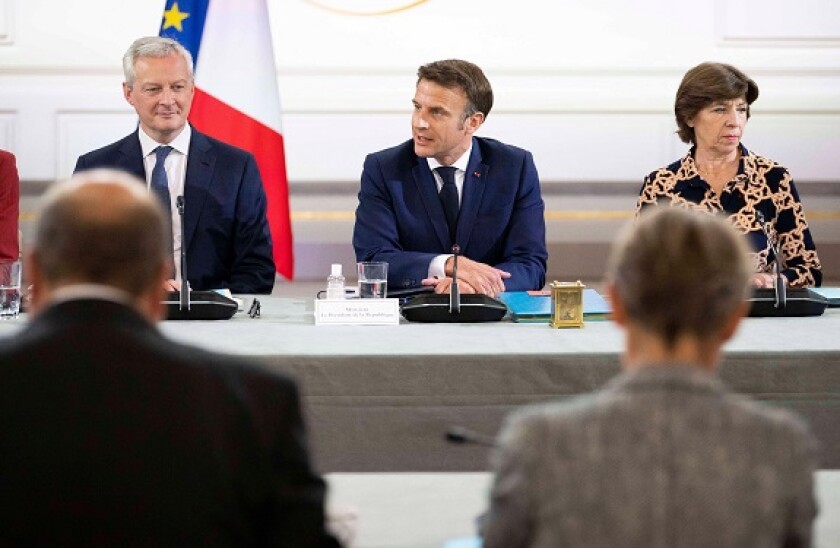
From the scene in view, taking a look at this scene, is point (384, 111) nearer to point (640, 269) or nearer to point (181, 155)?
point (181, 155)

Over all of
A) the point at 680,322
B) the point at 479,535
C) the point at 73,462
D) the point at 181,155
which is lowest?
the point at 479,535

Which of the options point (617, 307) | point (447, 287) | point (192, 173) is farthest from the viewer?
point (192, 173)

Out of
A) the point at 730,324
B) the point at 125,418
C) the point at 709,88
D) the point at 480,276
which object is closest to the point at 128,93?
the point at 480,276

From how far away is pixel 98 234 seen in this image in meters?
1.29

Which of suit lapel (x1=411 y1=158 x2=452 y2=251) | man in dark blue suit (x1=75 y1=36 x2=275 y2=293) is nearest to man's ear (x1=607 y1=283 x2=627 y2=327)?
suit lapel (x1=411 y1=158 x2=452 y2=251)

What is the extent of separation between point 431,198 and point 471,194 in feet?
0.45

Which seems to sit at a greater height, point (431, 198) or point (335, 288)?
point (431, 198)

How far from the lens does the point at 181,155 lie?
4312 millimetres

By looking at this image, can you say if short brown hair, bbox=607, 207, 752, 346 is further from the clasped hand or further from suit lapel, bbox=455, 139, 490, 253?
suit lapel, bbox=455, 139, 490, 253

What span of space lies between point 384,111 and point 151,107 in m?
1.43

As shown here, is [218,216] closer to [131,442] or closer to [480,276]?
[480,276]

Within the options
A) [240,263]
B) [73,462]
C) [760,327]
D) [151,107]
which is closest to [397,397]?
[760,327]

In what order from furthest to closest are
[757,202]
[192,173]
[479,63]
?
[479,63], [192,173], [757,202]

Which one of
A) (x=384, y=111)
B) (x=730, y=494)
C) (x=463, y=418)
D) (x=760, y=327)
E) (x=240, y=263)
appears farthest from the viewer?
(x=384, y=111)
